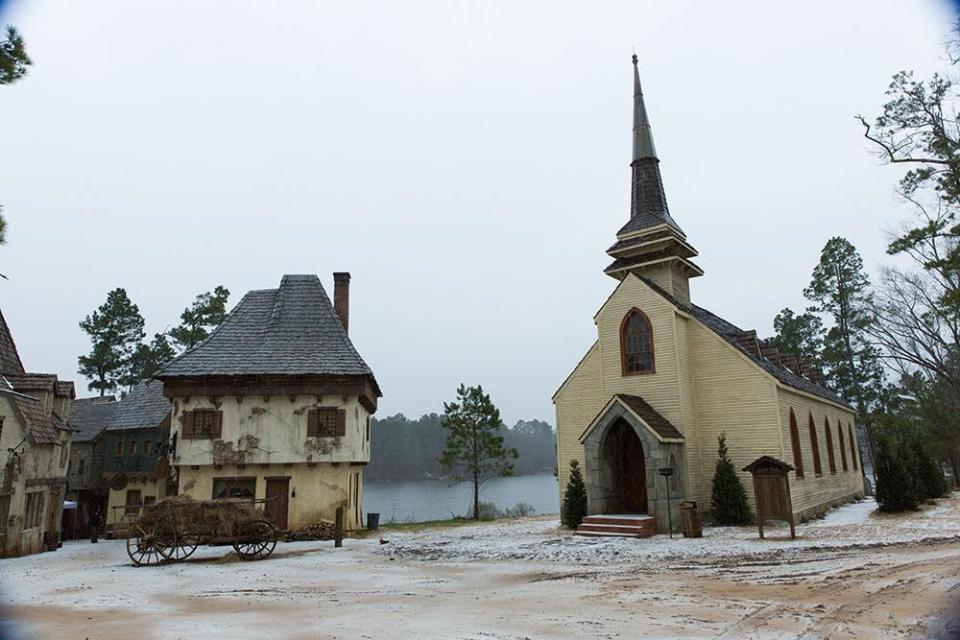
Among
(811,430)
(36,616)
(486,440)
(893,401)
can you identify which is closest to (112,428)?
(486,440)

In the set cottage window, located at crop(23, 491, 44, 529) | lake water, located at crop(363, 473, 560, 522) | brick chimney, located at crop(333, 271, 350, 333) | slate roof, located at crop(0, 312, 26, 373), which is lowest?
lake water, located at crop(363, 473, 560, 522)

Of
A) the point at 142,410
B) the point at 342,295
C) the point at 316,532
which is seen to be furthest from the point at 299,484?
the point at 142,410

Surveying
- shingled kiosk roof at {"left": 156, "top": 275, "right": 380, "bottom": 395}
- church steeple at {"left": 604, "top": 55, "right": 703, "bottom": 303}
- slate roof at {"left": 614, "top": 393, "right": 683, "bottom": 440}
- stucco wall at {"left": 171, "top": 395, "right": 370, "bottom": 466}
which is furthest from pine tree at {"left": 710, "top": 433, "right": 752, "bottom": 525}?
shingled kiosk roof at {"left": 156, "top": 275, "right": 380, "bottom": 395}

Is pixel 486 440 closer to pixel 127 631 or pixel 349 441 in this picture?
pixel 349 441

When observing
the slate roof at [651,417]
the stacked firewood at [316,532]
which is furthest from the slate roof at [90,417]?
the slate roof at [651,417]

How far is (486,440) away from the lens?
34250 millimetres

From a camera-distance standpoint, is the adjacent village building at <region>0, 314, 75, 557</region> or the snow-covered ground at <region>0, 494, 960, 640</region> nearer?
the snow-covered ground at <region>0, 494, 960, 640</region>

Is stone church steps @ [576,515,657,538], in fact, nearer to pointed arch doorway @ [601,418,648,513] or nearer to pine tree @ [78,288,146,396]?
pointed arch doorway @ [601,418,648,513]

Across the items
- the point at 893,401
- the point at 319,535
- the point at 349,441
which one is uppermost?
the point at 893,401

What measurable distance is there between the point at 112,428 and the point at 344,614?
91.4 feet

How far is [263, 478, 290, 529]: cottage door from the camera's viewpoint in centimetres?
2220

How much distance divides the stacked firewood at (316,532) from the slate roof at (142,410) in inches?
515

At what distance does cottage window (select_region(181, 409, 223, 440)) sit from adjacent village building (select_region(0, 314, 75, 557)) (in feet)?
15.5

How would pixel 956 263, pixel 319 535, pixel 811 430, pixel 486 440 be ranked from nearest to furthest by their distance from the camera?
pixel 956 263
pixel 319 535
pixel 811 430
pixel 486 440
